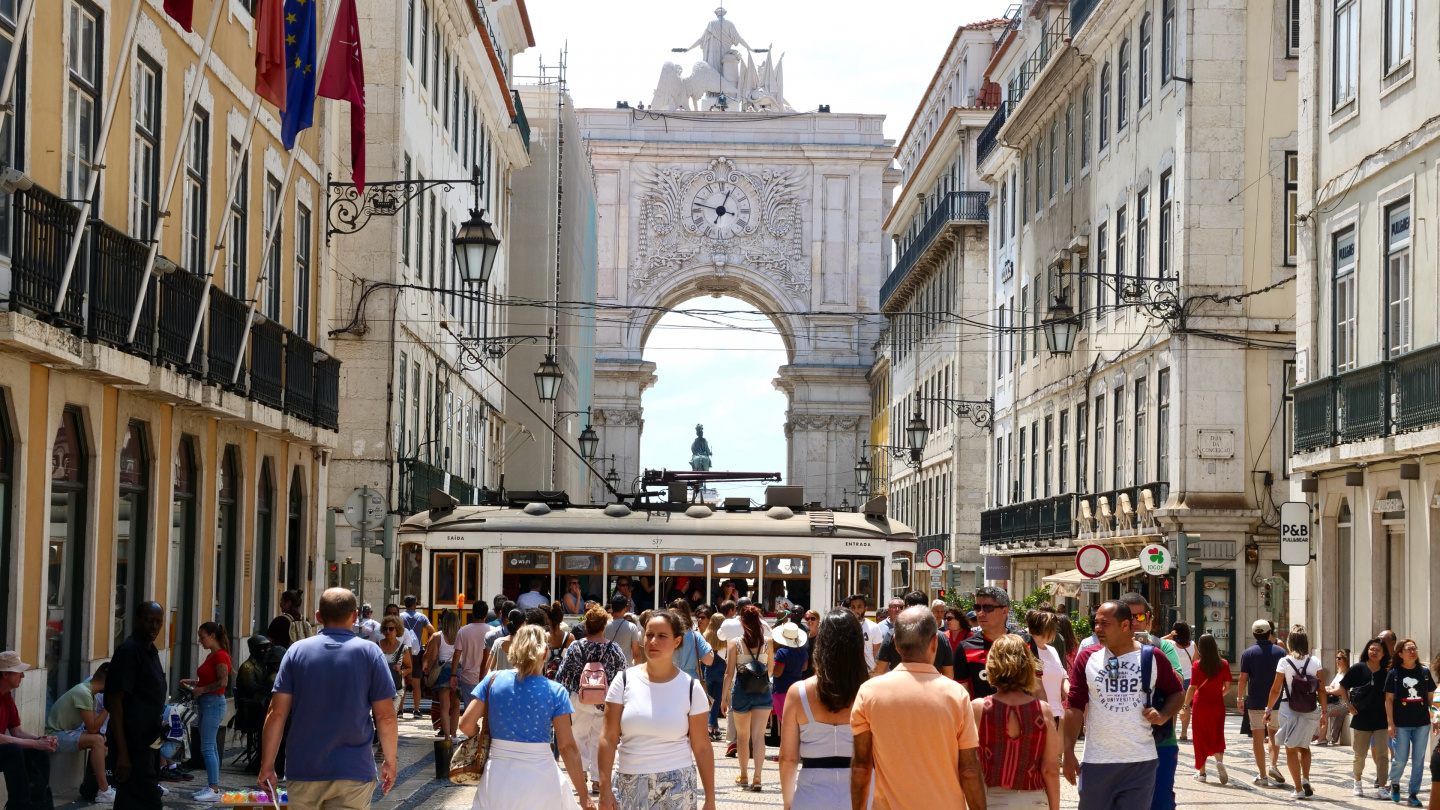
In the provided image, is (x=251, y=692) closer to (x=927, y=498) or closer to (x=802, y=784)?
(x=802, y=784)

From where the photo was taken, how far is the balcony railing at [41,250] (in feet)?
43.1

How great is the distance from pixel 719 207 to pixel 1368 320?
2504 inches

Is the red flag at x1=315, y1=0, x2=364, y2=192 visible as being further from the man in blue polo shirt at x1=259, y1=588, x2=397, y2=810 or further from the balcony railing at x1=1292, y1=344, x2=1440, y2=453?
the man in blue polo shirt at x1=259, y1=588, x2=397, y2=810

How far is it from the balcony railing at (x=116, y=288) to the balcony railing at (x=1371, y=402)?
40.0 ft

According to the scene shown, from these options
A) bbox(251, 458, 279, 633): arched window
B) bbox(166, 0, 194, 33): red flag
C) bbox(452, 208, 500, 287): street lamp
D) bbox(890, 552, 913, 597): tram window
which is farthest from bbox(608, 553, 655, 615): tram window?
bbox(166, 0, 194, 33): red flag

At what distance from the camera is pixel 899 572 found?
87.7 feet

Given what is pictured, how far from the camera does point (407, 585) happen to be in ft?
86.3

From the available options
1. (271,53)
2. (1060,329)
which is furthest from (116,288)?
(1060,329)

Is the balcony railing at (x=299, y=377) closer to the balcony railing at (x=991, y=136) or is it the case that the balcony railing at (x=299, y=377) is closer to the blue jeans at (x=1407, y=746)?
the blue jeans at (x=1407, y=746)

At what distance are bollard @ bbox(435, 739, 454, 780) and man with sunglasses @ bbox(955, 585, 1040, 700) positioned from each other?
5.17 metres

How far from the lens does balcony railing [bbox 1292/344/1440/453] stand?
66.6 ft

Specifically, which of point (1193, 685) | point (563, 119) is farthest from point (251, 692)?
point (563, 119)

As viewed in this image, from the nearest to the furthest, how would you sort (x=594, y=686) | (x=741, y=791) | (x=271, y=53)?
(x=594, y=686)
(x=741, y=791)
(x=271, y=53)

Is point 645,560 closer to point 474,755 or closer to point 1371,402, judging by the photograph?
point 1371,402
